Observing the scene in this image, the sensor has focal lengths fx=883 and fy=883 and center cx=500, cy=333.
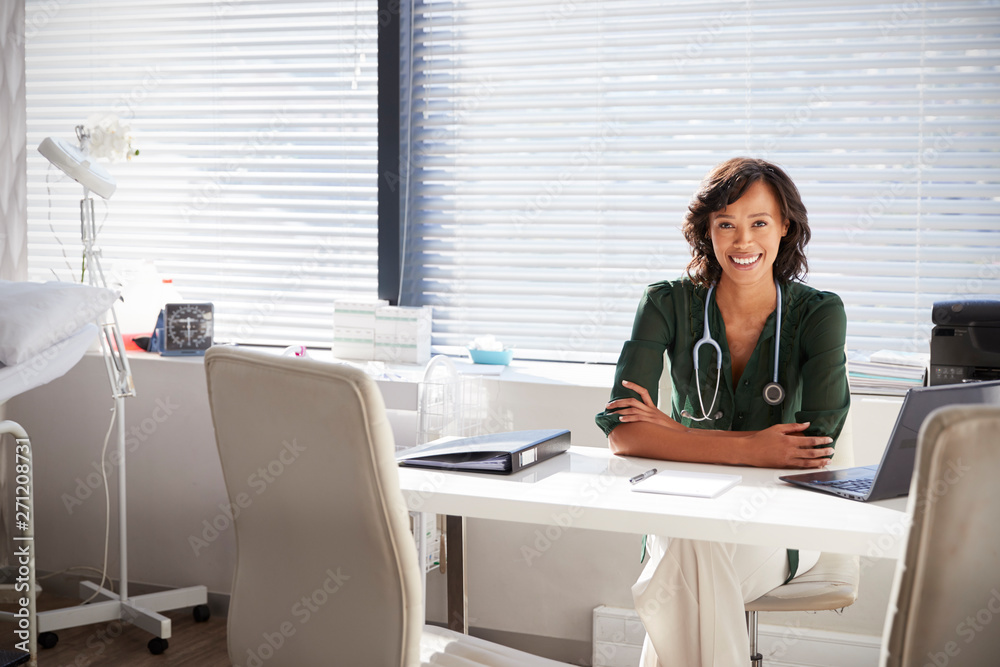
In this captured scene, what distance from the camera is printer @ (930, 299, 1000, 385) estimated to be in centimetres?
207

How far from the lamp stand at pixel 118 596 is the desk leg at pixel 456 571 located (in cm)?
105

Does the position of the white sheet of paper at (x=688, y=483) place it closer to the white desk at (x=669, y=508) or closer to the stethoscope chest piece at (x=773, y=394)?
Result: the white desk at (x=669, y=508)

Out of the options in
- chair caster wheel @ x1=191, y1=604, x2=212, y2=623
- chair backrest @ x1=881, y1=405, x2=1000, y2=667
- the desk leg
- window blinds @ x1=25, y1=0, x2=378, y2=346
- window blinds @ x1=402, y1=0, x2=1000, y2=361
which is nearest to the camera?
chair backrest @ x1=881, y1=405, x2=1000, y2=667

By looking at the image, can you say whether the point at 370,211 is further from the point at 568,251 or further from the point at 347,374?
the point at 347,374

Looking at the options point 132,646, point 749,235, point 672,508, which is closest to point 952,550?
point 672,508

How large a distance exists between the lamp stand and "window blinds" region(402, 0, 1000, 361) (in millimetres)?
954

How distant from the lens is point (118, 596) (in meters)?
2.75

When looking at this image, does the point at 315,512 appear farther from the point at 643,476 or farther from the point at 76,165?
the point at 76,165

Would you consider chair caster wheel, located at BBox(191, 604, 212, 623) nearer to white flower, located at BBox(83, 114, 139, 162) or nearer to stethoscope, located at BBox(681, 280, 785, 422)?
white flower, located at BBox(83, 114, 139, 162)

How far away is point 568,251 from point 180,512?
1546mm

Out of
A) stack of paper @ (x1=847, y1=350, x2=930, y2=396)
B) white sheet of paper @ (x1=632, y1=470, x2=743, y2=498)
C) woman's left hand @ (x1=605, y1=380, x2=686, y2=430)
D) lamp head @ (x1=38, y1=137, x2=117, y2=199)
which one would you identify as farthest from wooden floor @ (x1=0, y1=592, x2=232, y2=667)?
stack of paper @ (x1=847, y1=350, x2=930, y2=396)

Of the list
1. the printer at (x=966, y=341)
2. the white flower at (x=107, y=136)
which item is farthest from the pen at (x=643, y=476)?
the white flower at (x=107, y=136)

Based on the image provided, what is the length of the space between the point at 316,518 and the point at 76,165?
5.57 ft

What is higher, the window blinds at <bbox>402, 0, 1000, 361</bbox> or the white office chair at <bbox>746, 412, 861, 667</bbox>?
the window blinds at <bbox>402, 0, 1000, 361</bbox>
